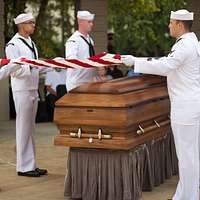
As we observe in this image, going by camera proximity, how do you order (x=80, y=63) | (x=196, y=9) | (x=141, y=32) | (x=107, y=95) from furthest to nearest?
1. (x=141, y=32)
2. (x=196, y=9)
3. (x=80, y=63)
4. (x=107, y=95)

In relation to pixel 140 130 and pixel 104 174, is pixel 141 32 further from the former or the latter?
pixel 104 174

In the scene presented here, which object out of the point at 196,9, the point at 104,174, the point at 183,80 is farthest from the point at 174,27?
the point at 196,9

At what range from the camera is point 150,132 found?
19.9 ft

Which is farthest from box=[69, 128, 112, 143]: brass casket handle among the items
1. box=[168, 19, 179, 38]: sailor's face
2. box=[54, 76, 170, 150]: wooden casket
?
box=[168, 19, 179, 38]: sailor's face

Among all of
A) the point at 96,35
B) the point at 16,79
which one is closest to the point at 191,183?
the point at 16,79

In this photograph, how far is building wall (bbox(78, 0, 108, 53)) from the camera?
520 inches

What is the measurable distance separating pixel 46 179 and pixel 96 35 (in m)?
6.68

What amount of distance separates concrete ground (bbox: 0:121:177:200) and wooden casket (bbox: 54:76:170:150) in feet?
2.55

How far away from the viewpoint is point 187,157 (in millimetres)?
5602

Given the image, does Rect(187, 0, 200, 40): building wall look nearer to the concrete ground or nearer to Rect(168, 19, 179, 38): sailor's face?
the concrete ground

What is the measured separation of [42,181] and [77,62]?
1469 mm

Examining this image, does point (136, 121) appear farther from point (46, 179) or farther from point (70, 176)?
point (46, 179)

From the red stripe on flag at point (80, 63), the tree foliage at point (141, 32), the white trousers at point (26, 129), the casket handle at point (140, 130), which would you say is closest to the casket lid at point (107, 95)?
the casket handle at point (140, 130)

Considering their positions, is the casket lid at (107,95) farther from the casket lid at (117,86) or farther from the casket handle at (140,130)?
the casket handle at (140,130)
